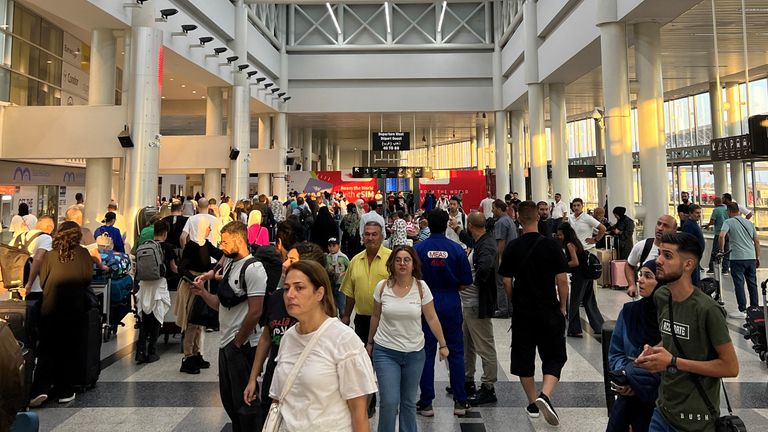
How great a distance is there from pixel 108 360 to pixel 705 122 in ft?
88.5

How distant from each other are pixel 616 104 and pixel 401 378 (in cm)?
1083

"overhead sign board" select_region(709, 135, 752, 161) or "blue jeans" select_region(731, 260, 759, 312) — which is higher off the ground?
"overhead sign board" select_region(709, 135, 752, 161)

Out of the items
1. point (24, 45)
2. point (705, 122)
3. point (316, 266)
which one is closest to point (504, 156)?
point (705, 122)

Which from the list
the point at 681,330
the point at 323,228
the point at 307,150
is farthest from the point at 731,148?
the point at 307,150

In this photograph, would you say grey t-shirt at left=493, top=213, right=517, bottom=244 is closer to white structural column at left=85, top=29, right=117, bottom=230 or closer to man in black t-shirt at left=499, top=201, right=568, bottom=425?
man in black t-shirt at left=499, top=201, right=568, bottom=425

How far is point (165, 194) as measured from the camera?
101ft

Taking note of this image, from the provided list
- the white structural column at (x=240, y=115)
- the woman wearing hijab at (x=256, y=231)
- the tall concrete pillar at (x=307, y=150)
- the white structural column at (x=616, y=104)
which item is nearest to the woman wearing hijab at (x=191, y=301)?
the woman wearing hijab at (x=256, y=231)

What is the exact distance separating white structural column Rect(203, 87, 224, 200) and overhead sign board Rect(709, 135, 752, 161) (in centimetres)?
1684

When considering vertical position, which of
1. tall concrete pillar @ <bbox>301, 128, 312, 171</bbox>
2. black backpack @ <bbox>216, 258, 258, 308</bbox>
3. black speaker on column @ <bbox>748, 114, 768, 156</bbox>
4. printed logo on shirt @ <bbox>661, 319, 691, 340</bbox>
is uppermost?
tall concrete pillar @ <bbox>301, 128, 312, 171</bbox>

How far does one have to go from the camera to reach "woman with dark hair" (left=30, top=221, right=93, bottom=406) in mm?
4359

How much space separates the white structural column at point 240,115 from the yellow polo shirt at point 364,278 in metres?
15.6

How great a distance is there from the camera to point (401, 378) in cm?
334

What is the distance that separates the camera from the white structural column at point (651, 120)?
37.3 ft

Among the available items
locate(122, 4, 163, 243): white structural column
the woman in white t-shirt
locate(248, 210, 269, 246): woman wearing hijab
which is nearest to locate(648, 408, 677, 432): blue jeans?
the woman in white t-shirt
